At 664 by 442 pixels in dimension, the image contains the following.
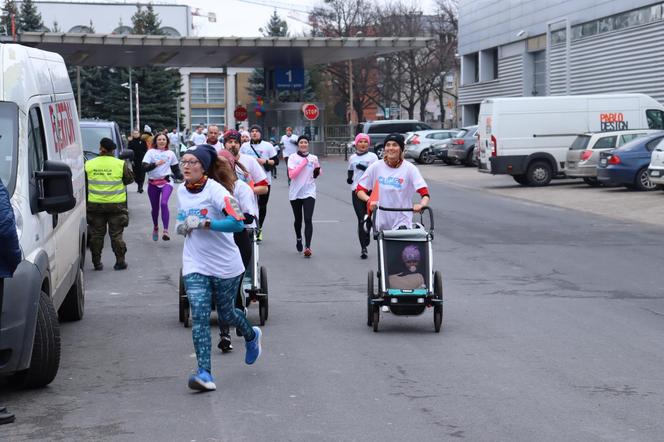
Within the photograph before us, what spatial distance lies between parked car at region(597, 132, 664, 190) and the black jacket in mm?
22752

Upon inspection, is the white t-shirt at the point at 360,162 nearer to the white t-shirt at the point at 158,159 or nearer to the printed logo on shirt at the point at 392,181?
the white t-shirt at the point at 158,159

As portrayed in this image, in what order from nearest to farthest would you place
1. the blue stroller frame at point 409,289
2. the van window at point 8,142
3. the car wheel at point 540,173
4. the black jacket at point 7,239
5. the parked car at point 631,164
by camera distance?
1. the black jacket at point 7,239
2. the van window at point 8,142
3. the blue stroller frame at point 409,289
4. the parked car at point 631,164
5. the car wheel at point 540,173

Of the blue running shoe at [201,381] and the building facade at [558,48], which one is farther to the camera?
the building facade at [558,48]

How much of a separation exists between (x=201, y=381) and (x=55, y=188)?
1635 millimetres

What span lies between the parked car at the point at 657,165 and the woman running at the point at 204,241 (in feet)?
62.8

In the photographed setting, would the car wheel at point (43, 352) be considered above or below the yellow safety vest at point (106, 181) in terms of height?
below

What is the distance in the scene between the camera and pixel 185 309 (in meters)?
10.1

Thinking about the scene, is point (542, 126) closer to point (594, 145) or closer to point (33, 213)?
point (594, 145)

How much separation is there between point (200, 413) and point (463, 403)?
159 centimetres

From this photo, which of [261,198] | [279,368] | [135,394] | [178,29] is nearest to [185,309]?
Result: [279,368]

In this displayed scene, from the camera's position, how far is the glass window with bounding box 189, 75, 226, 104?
119062mm

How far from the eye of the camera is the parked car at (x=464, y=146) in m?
43.7

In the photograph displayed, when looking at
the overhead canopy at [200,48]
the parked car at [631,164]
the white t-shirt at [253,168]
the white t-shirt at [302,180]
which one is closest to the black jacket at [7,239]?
the white t-shirt at [253,168]

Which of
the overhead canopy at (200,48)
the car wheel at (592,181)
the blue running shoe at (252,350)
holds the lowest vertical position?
the blue running shoe at (252,350)
